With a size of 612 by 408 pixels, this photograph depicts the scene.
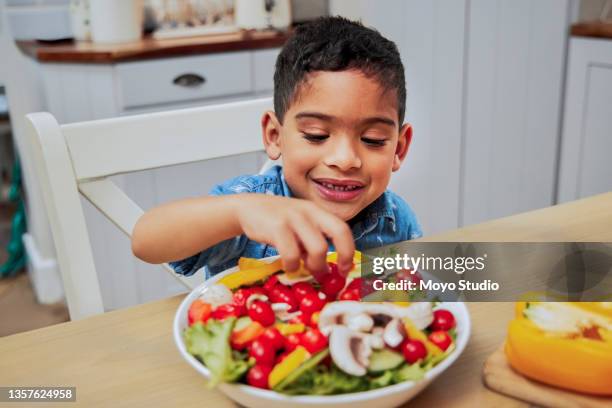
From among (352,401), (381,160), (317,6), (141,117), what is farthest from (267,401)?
(317,6)

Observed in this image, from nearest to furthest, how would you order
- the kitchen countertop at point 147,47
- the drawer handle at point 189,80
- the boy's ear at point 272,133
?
the boy's ear at point 272,133, the kitchen countertop at point 147,47, the drawer handle at point 189,80

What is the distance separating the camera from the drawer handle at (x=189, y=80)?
2.20 meters

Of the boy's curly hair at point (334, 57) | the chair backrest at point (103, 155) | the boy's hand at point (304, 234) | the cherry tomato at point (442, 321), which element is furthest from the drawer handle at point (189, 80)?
the cherry tomato at point (442, 321)

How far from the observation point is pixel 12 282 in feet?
8.80

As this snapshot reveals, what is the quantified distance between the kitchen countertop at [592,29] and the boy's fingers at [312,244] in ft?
6.95

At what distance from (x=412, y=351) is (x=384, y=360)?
3 cm

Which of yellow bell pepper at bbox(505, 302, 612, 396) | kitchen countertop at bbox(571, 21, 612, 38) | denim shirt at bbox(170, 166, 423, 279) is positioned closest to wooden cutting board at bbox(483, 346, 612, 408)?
yellow bell pepper at bbox(505, 302, 612, 396)

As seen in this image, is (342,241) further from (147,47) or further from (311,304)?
(147,47)

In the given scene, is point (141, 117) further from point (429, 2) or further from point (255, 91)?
point (429, 2)

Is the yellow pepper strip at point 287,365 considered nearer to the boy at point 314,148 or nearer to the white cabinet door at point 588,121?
the boy at point 314,148

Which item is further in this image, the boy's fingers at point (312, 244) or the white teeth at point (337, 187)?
the white teeth at point (337, 187)

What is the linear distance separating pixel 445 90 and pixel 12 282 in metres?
1.74

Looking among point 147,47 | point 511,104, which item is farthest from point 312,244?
point 511,104

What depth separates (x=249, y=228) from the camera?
71cm
